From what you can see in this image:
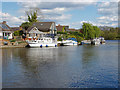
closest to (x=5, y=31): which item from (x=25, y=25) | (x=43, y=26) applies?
(x=43, y=26)

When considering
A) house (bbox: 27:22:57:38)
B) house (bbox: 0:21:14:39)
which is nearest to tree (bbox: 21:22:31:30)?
house (bbox: 27:22:57:38)

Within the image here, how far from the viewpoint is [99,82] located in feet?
54.1

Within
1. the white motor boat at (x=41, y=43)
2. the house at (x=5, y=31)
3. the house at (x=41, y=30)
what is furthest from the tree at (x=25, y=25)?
the white motor boat at (x=41, y=43)

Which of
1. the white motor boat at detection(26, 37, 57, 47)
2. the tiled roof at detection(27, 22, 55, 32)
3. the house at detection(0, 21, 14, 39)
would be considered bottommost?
the white motor boat at detection(26, 37, 57, 47)

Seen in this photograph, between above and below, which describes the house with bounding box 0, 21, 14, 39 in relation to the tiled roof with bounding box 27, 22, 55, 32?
below

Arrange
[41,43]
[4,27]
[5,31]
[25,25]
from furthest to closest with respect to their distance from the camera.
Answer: [25,25] → [4,27] → [5,31] → [41,43]

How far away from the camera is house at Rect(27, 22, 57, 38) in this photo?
267 ft

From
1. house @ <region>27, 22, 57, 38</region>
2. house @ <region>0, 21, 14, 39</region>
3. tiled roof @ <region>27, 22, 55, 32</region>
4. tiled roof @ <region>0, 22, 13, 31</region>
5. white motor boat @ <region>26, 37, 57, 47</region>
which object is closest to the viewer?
white motor boat @ <region>26, 37, 57, 47</region>

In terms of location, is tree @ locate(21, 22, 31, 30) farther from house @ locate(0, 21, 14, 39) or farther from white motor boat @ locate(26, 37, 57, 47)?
white motor boat @ locate(26, 37, 57, 47)

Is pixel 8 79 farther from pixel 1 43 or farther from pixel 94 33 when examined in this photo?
pixel 94 33

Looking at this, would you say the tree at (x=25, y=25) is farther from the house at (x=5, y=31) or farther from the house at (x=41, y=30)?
the house at (x=5, y=31)

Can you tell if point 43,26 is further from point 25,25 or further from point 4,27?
point 4,27

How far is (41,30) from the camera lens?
8750cm

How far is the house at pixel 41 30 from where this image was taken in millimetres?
81238
